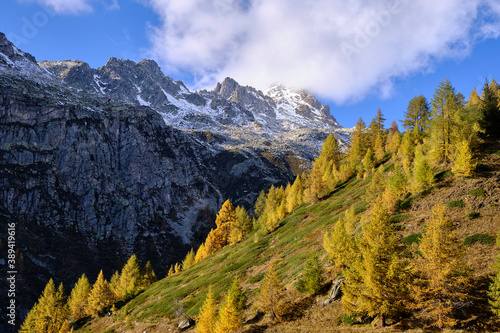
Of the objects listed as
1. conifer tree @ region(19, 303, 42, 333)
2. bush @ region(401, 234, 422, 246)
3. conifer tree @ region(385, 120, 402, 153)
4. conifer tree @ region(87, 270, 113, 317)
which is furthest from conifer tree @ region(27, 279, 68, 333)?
conifer tree @ region(385, 120, 402, 153)

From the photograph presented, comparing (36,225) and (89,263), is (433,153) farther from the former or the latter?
(36,225)

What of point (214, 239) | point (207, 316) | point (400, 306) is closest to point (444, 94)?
point (400, 306)

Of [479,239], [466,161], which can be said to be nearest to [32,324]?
[479,239]

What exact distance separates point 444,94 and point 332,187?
105ft

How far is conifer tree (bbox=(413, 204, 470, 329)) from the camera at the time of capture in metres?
16.2

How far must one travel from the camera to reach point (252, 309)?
90.3 feet

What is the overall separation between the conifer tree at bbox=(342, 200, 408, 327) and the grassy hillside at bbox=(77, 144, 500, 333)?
1459 millimetres

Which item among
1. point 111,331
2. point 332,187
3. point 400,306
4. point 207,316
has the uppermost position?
point 332,187

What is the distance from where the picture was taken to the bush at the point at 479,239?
21.5 meters

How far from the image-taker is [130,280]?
207 ft

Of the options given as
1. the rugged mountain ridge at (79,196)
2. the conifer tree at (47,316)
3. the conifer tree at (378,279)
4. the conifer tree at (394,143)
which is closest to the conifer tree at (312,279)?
the conifer tree at (378,279)

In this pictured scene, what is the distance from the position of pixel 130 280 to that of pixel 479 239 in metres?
68.2

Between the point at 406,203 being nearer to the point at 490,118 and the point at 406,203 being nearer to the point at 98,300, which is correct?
the point at 490,118

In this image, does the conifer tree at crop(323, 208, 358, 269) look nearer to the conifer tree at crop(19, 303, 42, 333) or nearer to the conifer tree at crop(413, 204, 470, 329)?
the conifer tree at crop(413, 204, 470, 329)
